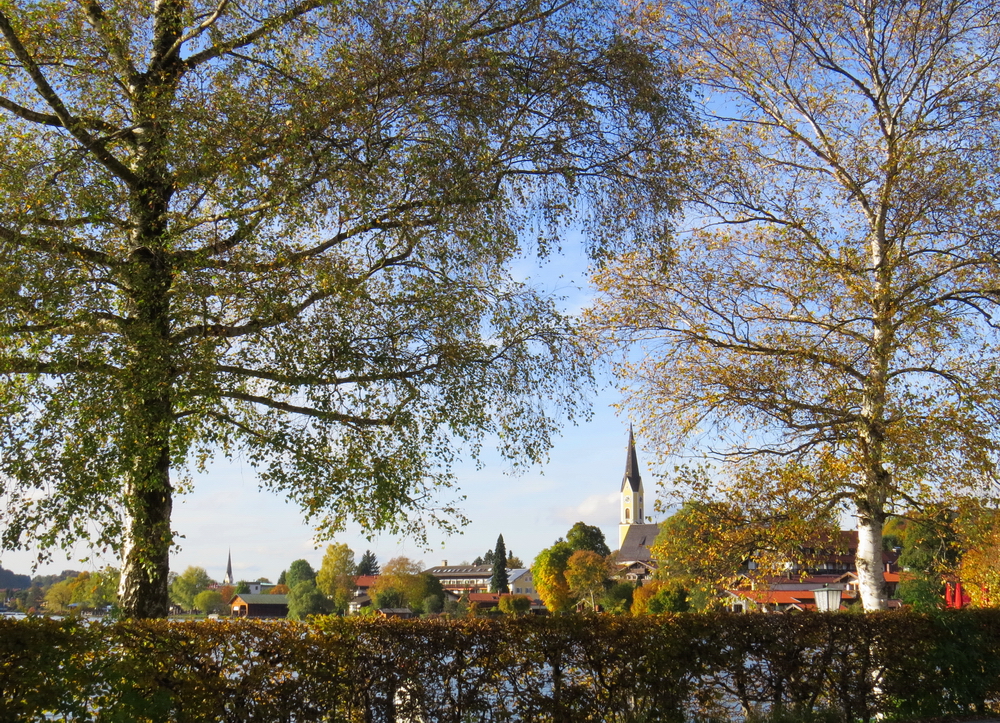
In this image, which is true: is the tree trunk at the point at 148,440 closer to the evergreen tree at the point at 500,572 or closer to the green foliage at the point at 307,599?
the green foliage at the point at 307,599

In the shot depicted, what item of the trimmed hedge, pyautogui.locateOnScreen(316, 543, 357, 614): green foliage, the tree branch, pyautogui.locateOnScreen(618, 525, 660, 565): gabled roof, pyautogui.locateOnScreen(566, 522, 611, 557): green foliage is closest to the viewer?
the trimmed hedge

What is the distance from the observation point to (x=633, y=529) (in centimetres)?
10612

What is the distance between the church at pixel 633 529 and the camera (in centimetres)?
8954

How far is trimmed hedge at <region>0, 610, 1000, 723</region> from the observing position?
6.37 metres

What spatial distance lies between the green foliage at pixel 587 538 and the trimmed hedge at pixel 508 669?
72.4 meters

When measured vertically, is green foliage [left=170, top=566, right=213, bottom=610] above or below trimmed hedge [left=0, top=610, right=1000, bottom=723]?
below

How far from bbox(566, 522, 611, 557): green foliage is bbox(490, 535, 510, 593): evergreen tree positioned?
33.4 ft

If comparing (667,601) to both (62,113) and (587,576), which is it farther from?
(62,113)

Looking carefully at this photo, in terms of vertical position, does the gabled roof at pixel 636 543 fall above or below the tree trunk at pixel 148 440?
below

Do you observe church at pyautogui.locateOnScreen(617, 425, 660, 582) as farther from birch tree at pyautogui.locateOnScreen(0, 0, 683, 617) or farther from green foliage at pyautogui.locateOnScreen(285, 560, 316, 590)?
birch tree at pyautogui.locateOnScreen(0, 0, 683, 617)

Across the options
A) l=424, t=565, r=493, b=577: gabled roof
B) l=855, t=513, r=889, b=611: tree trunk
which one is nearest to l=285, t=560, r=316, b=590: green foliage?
l=424, t=565, r=493, b=577: gabled roof

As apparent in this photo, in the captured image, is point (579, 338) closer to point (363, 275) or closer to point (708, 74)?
point (363, 275)

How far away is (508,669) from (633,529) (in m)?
101

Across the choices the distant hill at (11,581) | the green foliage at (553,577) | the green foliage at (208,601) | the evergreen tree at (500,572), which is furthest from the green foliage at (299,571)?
the distant hill at (11,581)
